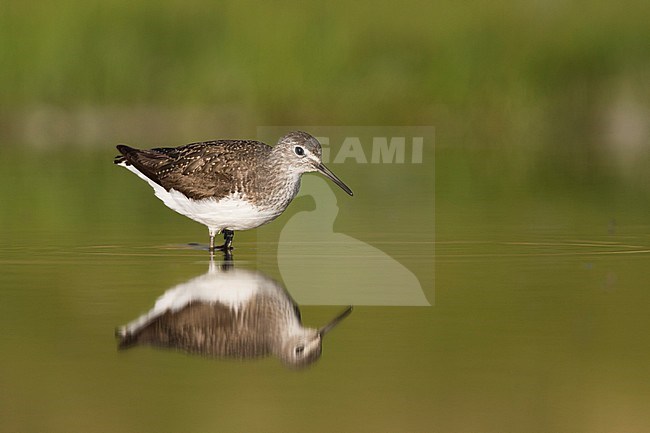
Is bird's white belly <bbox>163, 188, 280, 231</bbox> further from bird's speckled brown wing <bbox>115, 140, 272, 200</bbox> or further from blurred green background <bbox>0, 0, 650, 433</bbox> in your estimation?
blurred green background <bbox>0, 0, 650, 433</bbox>

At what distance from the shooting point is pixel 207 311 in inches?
350

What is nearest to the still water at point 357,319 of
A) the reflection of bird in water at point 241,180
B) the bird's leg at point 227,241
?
the bird's leg at point 227,241

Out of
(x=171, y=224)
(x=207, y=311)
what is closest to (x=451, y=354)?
(x=207, y=311)

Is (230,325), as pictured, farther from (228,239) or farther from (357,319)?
(228,239)

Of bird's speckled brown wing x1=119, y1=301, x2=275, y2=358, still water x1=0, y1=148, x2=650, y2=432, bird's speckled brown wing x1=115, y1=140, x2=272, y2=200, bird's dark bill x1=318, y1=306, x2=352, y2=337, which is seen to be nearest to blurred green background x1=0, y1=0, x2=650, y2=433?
still water x1=0, y1=148, x2=650, y2=432

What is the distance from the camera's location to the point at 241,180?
11820 mm

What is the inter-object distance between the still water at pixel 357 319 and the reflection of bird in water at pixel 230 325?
0.06m

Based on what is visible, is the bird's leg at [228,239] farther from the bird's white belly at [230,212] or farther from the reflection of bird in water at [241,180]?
the bird's white belly at [230,212]

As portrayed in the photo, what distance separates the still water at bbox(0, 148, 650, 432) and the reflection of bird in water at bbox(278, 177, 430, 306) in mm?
22

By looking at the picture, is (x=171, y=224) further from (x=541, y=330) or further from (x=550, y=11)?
(x=550, y=11)

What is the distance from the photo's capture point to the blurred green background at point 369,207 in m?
6.78

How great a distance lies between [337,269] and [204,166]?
189 centimetres

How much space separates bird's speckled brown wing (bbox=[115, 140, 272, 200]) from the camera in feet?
39.0

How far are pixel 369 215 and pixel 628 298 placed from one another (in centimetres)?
565
